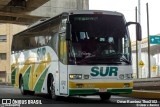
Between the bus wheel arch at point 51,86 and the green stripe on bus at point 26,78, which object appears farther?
the green stripe on bus at point 26,78

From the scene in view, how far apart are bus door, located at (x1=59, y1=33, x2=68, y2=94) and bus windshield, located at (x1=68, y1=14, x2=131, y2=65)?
1.68 ft

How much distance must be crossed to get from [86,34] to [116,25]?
Result: 130cm

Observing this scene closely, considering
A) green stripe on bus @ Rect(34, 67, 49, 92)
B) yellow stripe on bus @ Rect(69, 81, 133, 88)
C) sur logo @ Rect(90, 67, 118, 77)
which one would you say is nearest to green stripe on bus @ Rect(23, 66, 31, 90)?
green stripe on bus @ Rect(34, 67, 49, 92)

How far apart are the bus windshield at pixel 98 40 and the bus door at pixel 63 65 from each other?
0.51 meters

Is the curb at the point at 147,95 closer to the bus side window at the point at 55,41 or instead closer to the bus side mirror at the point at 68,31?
the bus side window at the point at 55,41

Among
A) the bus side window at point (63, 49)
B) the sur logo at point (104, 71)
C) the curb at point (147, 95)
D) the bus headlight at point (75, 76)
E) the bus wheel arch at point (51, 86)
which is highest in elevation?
the bus side window at point (63, 49)

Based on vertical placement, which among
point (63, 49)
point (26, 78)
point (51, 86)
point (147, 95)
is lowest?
point (147, 95)

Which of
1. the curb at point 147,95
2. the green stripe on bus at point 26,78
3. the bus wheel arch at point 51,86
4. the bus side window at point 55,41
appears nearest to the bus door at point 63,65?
the bus side window at point 55,41

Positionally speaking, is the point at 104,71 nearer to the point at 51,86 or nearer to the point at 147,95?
the point at 51,86

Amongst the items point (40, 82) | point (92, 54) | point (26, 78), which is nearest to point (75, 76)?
point (92, 54)

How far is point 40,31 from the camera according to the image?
20.6 m

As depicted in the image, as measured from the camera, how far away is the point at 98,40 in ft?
52.8

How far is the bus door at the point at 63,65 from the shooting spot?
16.2 metres

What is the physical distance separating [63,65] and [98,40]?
5.41ft
